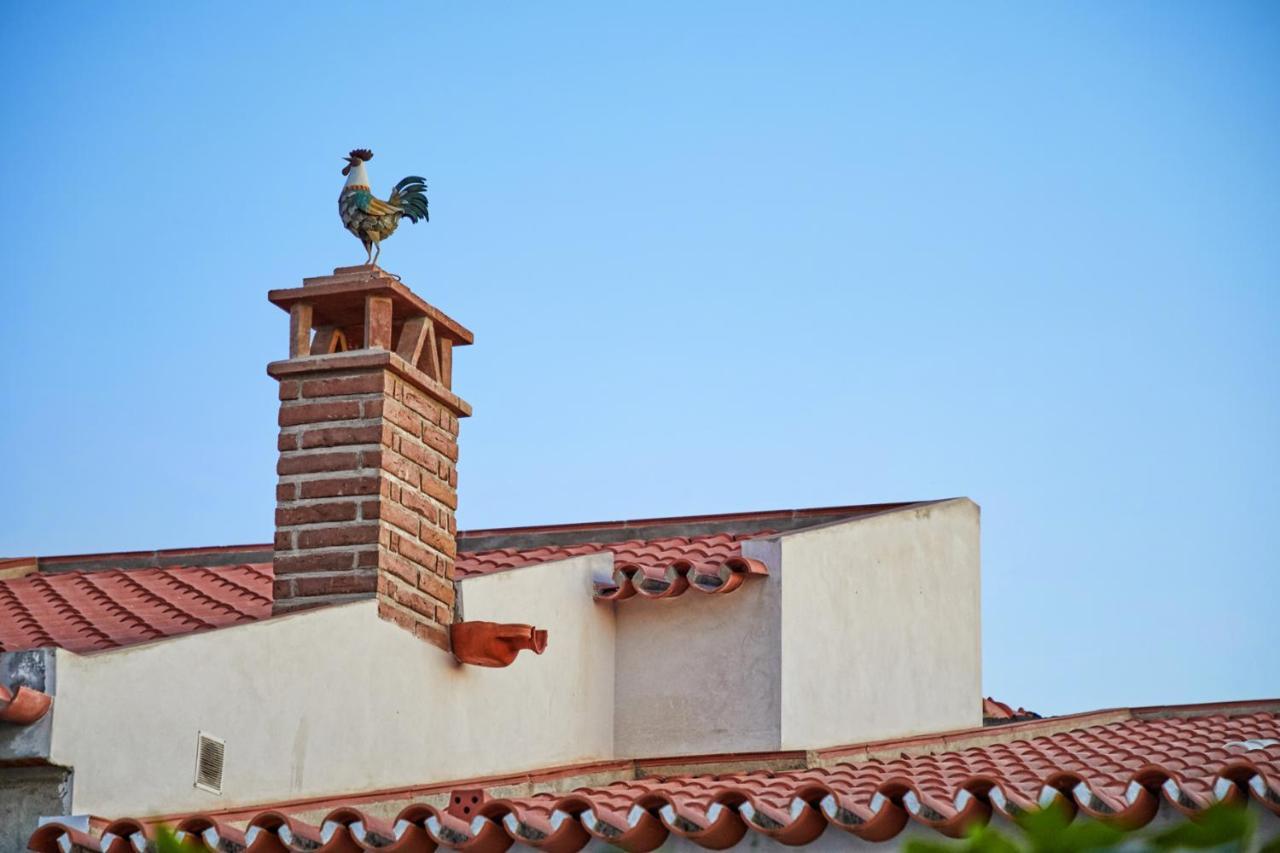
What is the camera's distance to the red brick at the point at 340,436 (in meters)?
10.4

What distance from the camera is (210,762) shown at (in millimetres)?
8844

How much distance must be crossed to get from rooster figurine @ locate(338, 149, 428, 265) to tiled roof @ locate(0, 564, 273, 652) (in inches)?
81.6

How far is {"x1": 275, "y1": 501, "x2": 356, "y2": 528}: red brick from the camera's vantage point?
10.3 meters

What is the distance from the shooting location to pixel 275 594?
10.3 meters

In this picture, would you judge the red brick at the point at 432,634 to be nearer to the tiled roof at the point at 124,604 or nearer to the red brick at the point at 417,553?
the red brick at the point at 417,553

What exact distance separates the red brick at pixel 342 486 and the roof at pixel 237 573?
0.67 metres

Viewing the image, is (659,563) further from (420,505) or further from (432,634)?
(432,634)

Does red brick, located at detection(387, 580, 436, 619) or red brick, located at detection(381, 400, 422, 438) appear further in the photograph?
red brick, located at detection(381, 400, 422, 438)

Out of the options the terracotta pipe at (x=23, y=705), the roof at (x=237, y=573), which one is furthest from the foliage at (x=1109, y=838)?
the roof at (x=237, y=573)

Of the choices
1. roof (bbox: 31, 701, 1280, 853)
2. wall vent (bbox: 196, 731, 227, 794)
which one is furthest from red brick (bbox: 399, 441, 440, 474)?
roof (bbox: 31, 701, 1280, 853)

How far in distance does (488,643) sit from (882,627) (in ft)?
10.7

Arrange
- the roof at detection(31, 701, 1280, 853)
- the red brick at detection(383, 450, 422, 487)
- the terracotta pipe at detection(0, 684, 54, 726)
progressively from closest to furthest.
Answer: the roof at detection(31, 701, 1280, 853), the terracotta pipe at detection(0, 684, 54, 726), the red brick at detection(383, 450, 422, 487)

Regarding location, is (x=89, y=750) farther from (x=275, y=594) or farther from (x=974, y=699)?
(x=974, y=699)

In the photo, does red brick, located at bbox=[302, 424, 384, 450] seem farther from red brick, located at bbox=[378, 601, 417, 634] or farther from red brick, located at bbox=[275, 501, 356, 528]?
red brick, located at bbox=[378, 601, 417, 634]
